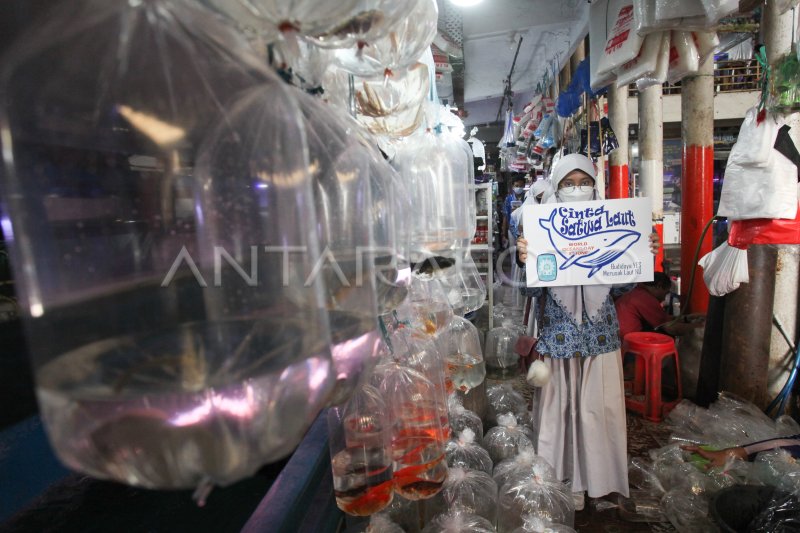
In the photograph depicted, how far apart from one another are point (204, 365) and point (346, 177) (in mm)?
624

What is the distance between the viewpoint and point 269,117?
2.10 ft

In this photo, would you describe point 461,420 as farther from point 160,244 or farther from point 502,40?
point 502,40

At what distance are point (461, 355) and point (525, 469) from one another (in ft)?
2.18

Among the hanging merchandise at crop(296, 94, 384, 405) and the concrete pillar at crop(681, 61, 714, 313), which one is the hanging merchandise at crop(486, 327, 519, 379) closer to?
the concrete pillar at crop(681, 61, 714, 313)

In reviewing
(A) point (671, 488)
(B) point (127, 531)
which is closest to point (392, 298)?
(B) point (127, 531)

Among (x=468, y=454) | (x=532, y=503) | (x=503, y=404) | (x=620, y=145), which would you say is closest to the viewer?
(x=532, y=503)

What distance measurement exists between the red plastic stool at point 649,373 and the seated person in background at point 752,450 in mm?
845

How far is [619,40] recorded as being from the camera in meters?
2.48

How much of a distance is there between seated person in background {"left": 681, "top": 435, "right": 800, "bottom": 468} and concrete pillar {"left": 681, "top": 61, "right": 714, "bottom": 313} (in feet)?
7.26

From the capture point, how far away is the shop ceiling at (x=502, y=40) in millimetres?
3941

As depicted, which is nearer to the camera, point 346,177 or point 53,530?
point 346,177

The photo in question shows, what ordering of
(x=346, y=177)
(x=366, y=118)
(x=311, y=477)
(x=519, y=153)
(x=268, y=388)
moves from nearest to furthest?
1. (x=268, y=388)
2. (x=346, y=177)
3. (x=366, y=118)
4. (x=311, y=477)
5. (x=519, y=153)

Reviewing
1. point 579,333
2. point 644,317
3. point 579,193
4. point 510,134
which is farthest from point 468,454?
point 510,134

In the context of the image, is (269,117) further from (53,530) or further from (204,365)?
(53,530)
